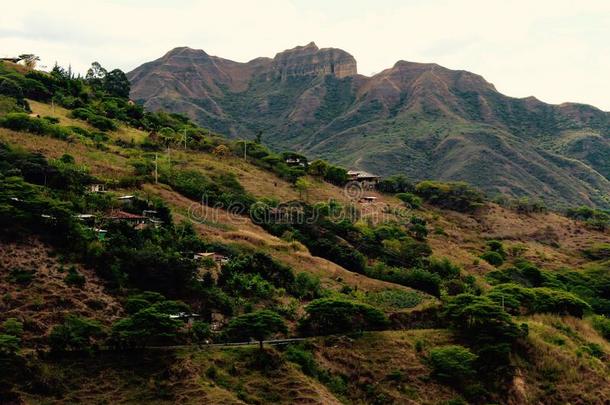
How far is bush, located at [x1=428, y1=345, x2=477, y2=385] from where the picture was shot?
120 ft

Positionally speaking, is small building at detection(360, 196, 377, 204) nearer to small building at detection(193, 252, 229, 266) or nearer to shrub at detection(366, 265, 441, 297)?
shrub at detection(366, 265, 441, 297)

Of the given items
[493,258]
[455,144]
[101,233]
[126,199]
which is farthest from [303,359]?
[455,144]

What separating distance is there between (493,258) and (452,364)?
37.5 m

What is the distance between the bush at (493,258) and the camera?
7138cm

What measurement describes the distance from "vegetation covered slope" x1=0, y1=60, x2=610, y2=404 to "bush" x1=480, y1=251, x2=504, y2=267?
209 mm

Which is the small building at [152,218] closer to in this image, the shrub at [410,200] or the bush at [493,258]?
the bush at [493,258]

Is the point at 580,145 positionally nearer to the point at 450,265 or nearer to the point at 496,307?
the point at 450,265

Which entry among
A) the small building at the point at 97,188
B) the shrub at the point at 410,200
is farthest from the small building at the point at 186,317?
the shrub at the point at 410,200

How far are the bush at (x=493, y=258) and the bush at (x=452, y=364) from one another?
35.5 m

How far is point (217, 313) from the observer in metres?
39.3

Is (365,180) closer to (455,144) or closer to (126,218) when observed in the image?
(126,218)

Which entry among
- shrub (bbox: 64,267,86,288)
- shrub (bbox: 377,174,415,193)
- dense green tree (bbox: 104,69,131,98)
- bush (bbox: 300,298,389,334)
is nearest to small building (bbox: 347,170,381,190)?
shrub (bbox: 377,174,415,193)

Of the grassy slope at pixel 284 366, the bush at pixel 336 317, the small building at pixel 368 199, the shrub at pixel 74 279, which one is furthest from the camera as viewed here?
the small building at pixel 368 199

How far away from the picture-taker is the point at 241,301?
41406 millimetres
